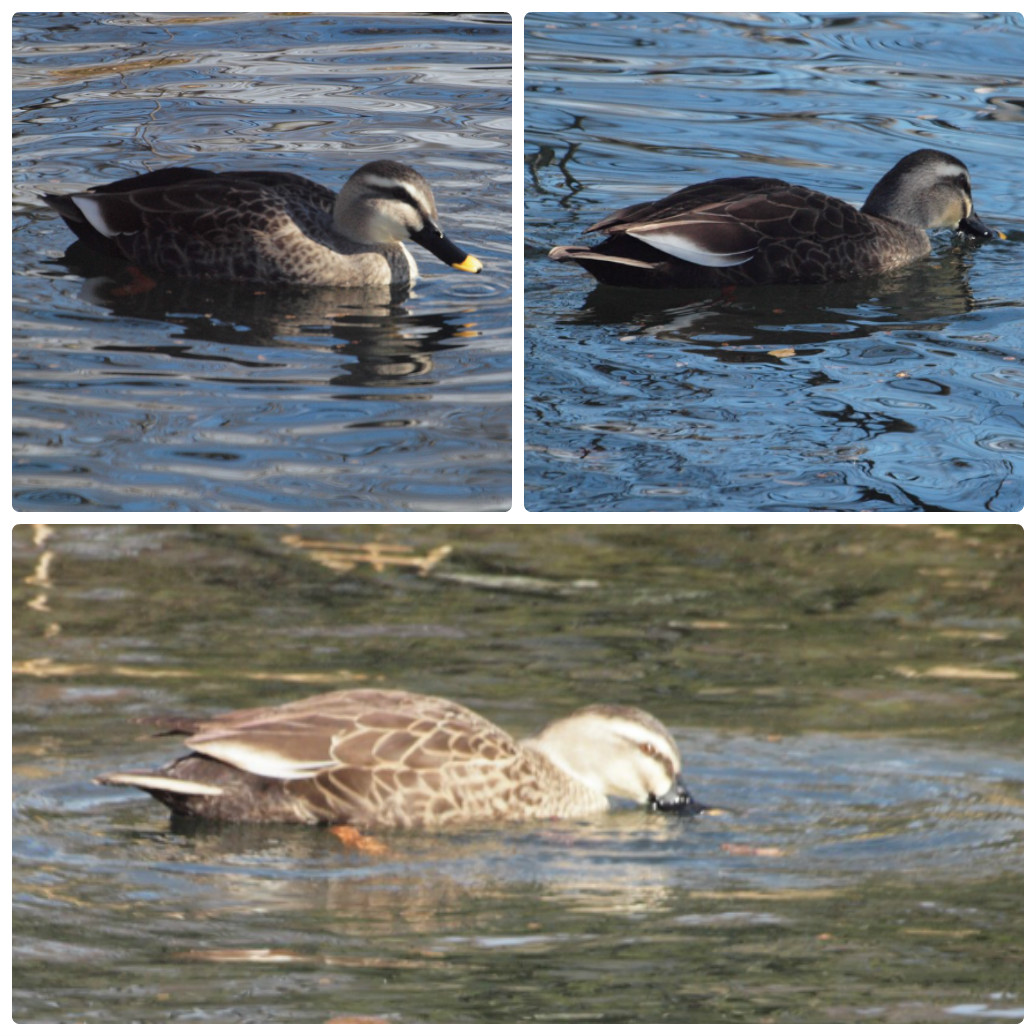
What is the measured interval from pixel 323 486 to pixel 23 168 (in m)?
3.61

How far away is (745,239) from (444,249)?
1.54 meters

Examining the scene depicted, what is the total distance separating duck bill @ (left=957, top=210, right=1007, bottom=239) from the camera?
365 inches

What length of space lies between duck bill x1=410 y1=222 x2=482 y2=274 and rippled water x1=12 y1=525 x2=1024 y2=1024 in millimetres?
1536

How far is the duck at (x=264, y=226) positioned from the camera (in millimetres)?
8328

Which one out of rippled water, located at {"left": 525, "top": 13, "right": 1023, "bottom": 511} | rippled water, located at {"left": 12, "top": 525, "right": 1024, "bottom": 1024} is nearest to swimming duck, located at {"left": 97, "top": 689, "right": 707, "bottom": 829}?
rippled water, located at {"left": 12, "top": 525, "right": 1024, "bottom": 1024}

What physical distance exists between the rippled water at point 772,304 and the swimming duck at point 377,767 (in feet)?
3.25

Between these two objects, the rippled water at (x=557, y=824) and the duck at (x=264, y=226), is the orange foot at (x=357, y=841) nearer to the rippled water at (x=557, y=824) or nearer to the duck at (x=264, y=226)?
the rippled water at (x=557, y=824)

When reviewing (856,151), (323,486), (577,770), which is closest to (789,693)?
(577,770)

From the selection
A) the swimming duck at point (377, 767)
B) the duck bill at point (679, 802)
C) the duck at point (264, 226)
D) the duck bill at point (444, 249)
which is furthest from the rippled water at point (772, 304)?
the duck bill at point (679, 802)

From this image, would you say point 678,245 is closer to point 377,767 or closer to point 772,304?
point 772,304

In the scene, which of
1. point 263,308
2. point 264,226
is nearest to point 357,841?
point 263,308

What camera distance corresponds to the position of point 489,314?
781 centimetres

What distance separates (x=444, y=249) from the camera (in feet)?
27.7

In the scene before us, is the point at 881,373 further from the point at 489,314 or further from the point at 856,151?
the point at 856,151
